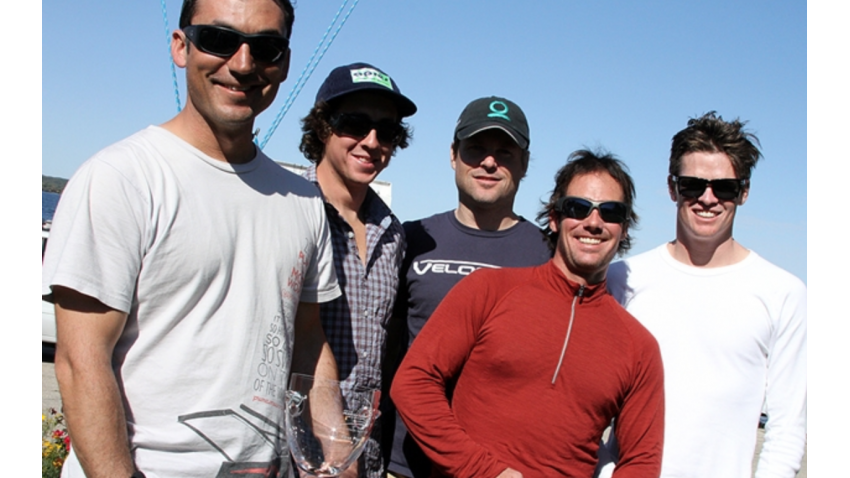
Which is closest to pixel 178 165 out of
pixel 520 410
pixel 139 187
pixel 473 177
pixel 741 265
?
pixel 139 187

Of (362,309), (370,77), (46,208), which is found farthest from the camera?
(46,208)

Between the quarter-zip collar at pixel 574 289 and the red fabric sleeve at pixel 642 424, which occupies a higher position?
the quarter-zip collar at pixel 574 289

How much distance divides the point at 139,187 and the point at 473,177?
193 centimetres

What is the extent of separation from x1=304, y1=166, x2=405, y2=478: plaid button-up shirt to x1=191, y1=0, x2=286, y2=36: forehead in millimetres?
1061

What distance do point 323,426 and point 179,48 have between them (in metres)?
1.35

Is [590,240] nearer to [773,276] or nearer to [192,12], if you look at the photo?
[773,276]

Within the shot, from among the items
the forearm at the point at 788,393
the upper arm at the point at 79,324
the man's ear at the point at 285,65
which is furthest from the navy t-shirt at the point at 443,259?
the upper arm at the point at 79,324

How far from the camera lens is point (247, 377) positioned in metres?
2.16

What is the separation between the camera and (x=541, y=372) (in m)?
2.67

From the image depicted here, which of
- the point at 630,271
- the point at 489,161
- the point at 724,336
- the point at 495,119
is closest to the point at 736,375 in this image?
the point at 724,336

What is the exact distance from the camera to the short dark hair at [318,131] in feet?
11.0

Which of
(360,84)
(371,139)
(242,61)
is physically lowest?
(371,139)

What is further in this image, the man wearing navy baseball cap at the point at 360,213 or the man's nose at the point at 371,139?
the man's nose at the point at 371,139

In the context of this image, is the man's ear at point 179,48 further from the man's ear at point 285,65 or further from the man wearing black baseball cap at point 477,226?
the man wearing black baseball cap at point 477,226
